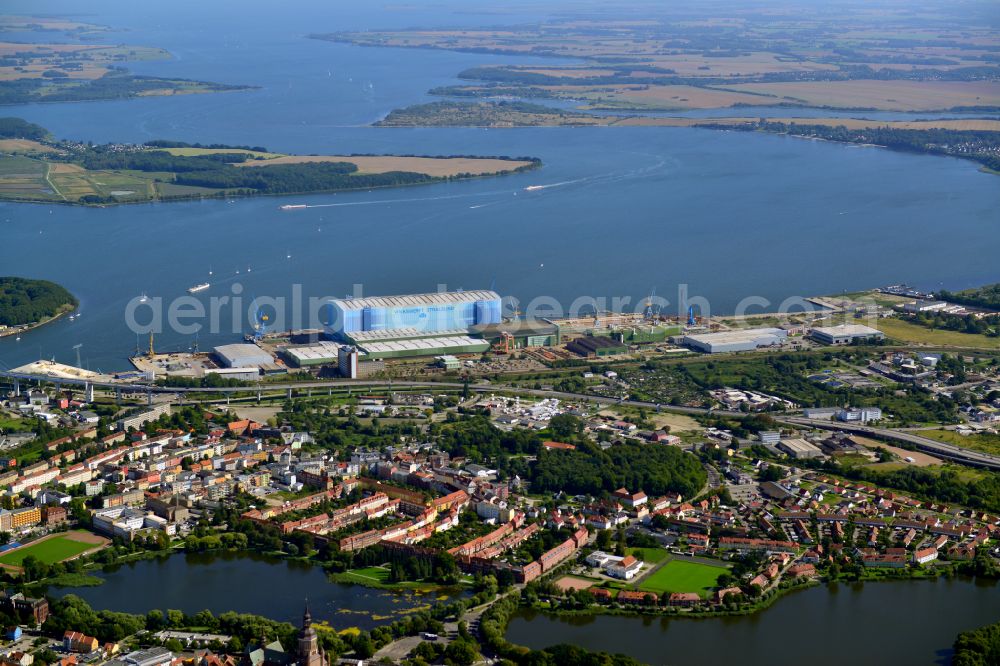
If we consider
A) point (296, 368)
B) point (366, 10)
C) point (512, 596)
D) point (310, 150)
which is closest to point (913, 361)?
point (296, 368)

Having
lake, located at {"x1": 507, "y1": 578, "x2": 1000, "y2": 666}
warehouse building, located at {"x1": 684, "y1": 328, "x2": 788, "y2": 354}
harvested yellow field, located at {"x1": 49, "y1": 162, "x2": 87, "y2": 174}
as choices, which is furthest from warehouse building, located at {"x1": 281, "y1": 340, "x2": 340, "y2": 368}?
harvested yellow field, located at {"x1": 49, "y1": 162, "x2": 87, "y2": 174}

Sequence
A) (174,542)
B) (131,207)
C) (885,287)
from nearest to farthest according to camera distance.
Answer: (174,542) < (885,287) < (131,207)

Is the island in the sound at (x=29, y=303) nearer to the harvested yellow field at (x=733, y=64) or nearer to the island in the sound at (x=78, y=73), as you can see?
the island in the sound at (x=78, y=73)

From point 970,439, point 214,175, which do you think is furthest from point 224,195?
point 970,439

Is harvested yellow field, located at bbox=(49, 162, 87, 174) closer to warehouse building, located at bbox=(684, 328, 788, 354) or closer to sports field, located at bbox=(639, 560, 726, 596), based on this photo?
warehouse building, located at bbox=(684, 328, 788, 354)

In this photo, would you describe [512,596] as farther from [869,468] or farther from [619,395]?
[619,395]

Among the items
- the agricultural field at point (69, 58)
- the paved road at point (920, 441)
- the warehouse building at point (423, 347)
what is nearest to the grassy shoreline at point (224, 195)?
the warehouse building at point (423, 347)
